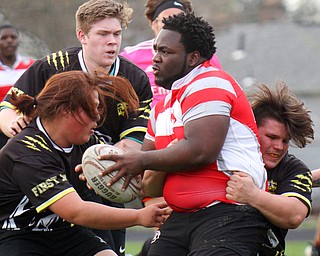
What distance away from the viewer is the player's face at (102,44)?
667 centimetres

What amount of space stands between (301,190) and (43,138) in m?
1.59

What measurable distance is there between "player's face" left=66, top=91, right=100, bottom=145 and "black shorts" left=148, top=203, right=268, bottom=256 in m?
0.78

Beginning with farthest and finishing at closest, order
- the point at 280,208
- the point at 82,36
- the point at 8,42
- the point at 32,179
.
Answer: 1. the point at 8,42
2. the point at 82,36
3. the point at 32,179
4. the point at 280,208

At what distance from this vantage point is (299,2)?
3512 cm

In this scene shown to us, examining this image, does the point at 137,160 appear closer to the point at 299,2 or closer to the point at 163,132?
the point at 163,132

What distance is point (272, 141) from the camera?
557cm

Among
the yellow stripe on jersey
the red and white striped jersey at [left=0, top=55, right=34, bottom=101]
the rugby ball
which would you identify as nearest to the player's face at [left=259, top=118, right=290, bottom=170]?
the rugby ball

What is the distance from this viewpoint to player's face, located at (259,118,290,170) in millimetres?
5562

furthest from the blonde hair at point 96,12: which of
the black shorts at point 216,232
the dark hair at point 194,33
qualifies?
the black shorts at point 216,232

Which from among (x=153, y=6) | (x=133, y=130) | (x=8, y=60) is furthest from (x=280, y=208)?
(x=8, y=60)

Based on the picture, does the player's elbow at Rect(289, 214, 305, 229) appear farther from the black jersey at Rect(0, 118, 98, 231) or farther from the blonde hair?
the blonde hair

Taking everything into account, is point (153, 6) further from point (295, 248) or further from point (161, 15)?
point (295, 248)

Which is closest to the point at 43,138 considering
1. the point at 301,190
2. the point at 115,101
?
the point at 115,101

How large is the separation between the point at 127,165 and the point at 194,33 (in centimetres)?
86
